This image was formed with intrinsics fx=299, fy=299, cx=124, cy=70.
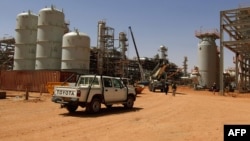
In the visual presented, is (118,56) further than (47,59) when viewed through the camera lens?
Yes

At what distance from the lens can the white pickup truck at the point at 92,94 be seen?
46.1 feet

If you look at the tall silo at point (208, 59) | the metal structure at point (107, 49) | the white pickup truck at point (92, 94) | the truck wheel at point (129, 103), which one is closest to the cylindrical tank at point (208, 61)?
the tall silo at point (208, 59)

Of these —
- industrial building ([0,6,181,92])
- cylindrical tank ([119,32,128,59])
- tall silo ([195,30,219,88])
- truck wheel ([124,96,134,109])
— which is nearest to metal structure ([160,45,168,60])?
Answer: cylindrical tank ([119,32,128,59])

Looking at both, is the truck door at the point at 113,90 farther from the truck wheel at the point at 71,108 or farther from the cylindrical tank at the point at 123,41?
the cylindrical tank at the point at 123,41

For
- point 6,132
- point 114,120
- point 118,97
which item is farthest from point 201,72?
point 6,132

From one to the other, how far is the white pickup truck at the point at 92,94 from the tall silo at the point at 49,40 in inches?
1036

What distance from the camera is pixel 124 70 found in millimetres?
57469

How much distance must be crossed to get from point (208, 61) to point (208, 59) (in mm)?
338

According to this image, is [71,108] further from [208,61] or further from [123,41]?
[123,41]

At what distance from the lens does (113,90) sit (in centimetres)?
1579

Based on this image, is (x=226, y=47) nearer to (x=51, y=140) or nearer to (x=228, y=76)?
(x=228, y=76)

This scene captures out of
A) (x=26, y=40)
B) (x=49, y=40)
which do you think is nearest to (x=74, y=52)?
(x=49, y=40)

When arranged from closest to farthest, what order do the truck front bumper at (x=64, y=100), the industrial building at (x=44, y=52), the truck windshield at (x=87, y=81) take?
the truck front bumper at (x=64, y=100)
the truck windshield at (x=87, y=81)
the industrial building at (x=44, y=52)

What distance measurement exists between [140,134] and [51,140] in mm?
2736
